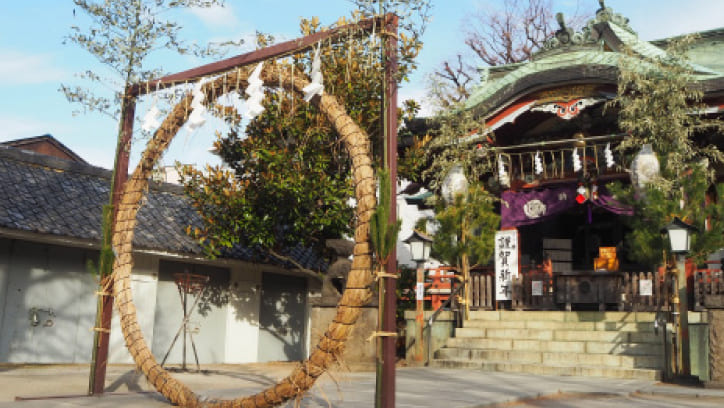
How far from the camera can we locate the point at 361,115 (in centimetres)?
1405

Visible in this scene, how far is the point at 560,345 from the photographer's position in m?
13.0

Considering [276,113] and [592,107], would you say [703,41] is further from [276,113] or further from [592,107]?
[276,113]

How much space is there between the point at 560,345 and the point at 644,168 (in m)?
3.77

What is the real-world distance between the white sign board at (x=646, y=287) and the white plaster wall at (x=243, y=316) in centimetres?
878

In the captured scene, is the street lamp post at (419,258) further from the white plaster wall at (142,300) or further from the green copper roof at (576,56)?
the white plaster wall at (142,300)

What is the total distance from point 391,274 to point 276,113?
8979mm

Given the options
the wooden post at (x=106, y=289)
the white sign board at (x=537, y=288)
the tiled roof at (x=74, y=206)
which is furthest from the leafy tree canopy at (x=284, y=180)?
the wooden post at (x=106, y=289)

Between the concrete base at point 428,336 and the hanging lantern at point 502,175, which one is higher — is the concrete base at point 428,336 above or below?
below

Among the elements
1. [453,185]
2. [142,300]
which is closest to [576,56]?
[453,185]

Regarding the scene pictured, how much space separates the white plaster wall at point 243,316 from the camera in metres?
16.1

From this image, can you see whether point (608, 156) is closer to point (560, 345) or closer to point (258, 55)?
point (560, 345)

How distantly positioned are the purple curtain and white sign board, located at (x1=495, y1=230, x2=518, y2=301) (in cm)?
124

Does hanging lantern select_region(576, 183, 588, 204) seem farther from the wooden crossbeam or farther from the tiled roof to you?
the wooden crossbeam

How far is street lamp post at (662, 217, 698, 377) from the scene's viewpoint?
432 inches
